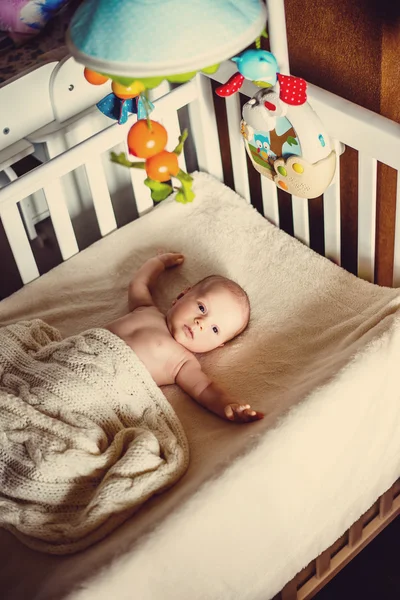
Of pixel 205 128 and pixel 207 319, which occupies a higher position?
pixel 205 128

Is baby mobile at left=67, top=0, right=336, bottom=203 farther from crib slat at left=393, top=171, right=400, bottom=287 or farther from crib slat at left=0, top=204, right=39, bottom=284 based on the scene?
crib slat at left=0, top=204, right=39, bottom=284

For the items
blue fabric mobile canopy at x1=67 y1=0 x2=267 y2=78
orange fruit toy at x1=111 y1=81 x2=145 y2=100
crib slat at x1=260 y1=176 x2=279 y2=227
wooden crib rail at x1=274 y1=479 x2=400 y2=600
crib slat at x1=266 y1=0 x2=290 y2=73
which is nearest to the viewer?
blue fabric mobile canopy at x1=67 y1=0 x2=267 y2=78

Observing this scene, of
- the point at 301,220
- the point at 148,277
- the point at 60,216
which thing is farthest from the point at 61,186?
the point at 301,220

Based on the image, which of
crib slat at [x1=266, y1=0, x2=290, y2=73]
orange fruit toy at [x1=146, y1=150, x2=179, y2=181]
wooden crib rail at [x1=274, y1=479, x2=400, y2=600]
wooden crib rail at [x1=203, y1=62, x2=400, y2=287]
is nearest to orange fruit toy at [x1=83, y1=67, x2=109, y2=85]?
orange fruit toy at [x1=146, y1=150, x2=179, y2=181]

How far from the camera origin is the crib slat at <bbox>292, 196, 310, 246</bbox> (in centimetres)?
159

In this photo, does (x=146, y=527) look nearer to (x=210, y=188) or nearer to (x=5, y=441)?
(x=5, y=441)

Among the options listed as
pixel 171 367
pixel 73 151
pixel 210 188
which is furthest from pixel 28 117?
pixel 171 367

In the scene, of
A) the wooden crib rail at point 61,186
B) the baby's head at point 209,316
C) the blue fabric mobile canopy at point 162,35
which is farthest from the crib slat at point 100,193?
the blue fabric mobile canopy at point 162,35

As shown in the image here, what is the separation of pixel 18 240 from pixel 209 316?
505mm

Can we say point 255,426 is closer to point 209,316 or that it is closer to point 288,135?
point 209,316

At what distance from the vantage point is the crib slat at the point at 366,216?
4.41 ft

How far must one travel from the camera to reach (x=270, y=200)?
66.3 inches

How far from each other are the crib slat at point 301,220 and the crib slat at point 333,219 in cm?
7

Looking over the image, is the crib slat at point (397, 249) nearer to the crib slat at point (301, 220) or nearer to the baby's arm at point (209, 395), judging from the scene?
the crib slat at point (301, 220)
